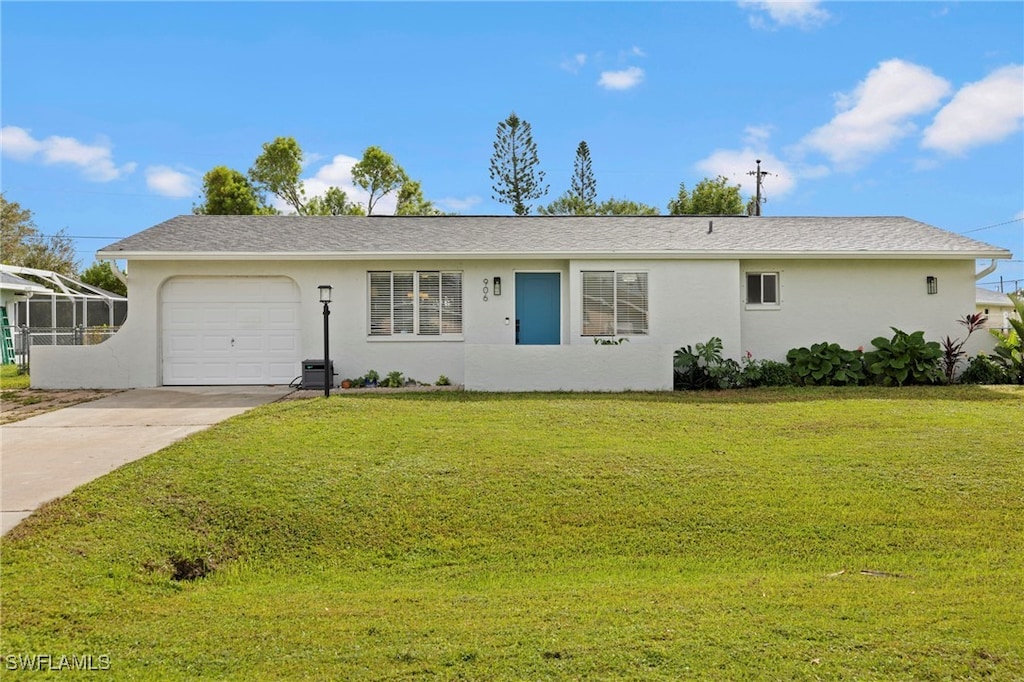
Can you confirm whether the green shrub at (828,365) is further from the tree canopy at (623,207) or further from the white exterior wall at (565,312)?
the tree canopy at (623,207)

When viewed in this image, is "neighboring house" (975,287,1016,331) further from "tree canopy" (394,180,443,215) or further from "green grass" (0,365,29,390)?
"green grass" (0,365,29,390)

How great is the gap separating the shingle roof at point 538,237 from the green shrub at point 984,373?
7.18 ft

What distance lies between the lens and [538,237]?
14641 millimetres

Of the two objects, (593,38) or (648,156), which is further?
(648,156)

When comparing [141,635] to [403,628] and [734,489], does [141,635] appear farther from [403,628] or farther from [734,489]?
[734,489]

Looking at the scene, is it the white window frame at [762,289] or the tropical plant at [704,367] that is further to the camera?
the white window frame at [762,289]

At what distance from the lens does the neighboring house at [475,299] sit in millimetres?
13547

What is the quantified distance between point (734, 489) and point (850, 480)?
4.09ft

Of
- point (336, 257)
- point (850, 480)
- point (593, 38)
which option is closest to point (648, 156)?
point (593, 38)

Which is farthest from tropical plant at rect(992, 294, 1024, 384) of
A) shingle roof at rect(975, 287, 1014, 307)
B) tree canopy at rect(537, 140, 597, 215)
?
tree canopy at rect(537, 140, 597, 215)

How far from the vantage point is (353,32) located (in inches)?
577

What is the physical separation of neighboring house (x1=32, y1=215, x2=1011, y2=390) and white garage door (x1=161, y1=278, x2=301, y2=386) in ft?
0.09

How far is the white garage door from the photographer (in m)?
13.8

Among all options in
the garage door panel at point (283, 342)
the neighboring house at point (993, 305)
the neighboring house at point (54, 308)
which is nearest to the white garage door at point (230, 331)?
the garage door panel at point (283, 342)
